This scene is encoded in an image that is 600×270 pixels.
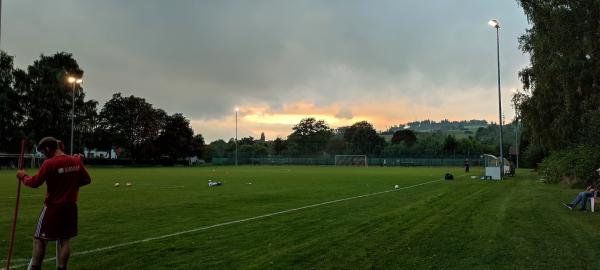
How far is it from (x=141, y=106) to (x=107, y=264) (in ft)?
300

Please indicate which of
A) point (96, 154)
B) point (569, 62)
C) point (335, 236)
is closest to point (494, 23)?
point (569, 62)

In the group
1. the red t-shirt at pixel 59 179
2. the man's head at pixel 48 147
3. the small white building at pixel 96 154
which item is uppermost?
the small white building at pixel 96 154

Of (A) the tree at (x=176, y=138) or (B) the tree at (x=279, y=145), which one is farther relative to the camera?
(B) the tree at (x=279, y=145)

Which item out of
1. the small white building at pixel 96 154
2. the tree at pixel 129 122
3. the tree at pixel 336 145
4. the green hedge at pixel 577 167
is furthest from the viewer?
the tree at pixel 336 145

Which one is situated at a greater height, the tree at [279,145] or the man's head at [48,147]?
the tree at [279,145]

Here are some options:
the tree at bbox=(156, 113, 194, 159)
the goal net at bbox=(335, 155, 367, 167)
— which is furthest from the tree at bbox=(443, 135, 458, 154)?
the tree at bbox=(156, 113, 194, 159)

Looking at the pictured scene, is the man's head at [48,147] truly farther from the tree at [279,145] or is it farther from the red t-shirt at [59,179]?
the tree at [279,145]

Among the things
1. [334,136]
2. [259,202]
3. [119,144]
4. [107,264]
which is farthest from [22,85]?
[334,136]

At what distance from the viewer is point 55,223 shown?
619 centimetres

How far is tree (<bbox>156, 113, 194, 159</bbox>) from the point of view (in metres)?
96.9

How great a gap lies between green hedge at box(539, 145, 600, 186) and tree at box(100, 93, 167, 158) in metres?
77.4

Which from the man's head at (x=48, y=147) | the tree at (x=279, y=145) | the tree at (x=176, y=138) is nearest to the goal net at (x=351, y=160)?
the tree at (x=176, y=138)

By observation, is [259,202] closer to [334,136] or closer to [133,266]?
[133,266]

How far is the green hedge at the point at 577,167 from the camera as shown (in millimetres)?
24312
